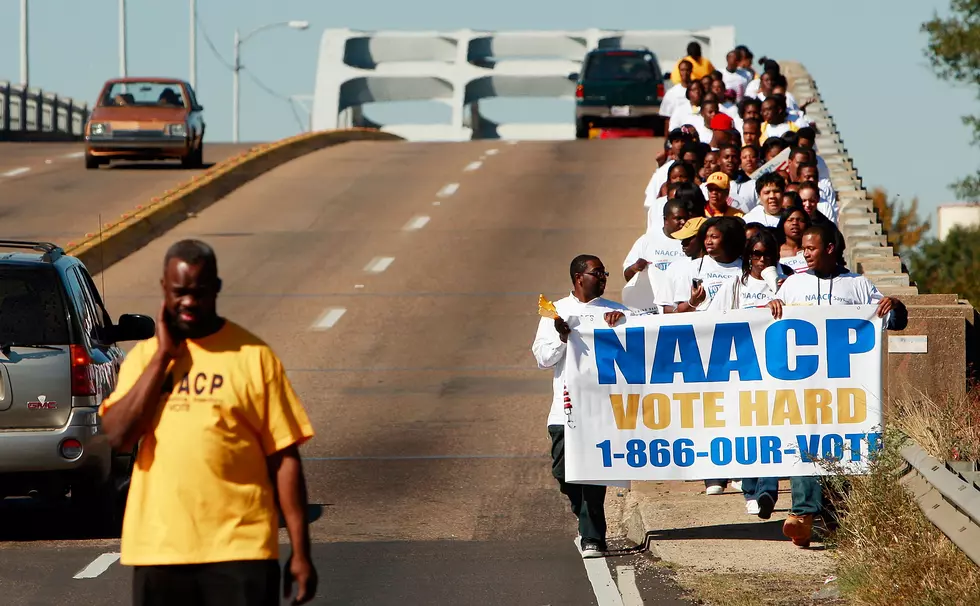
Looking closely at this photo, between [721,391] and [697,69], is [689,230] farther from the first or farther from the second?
[697,69]

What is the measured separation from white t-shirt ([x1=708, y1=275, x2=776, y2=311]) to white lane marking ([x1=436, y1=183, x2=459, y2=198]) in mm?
21814

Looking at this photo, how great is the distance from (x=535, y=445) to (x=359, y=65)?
435 feet

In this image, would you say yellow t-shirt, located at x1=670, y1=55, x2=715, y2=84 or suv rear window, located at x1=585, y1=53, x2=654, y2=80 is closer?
yellow t-shirt, located at x1=670, y1=55, x2=715, y2=84

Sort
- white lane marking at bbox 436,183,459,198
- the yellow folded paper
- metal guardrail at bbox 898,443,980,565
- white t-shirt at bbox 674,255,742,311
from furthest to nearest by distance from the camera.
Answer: white lane marking at bbox 436,183,459,198 < white t-shirt at bbox 674,255,742,311 < the yellow folded paper < metal guardrail at bbox 898,443,980,565

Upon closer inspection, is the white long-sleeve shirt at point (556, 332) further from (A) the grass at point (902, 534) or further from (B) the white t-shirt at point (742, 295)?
(A) the grass at point (902, 534)

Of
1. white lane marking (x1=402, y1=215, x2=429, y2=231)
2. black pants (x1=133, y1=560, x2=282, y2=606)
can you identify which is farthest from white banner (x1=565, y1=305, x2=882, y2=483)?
white lane marking (x1=402, y1=215, x2=429, y2=231)

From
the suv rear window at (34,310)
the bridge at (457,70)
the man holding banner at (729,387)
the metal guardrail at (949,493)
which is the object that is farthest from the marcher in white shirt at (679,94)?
the bridge at (457,70)

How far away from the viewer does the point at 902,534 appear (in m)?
8.29

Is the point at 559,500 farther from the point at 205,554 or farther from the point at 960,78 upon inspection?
the point at 960,78

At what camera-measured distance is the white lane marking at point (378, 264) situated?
24.8m

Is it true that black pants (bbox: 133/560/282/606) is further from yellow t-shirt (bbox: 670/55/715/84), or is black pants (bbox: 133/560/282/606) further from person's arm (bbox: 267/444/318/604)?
yellow t-shirt (bbox: 670/55/715/84)

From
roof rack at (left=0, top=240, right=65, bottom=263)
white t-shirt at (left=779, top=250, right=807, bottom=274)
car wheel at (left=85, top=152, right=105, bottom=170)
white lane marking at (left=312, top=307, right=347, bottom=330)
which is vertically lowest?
white lane marking at (left=312, top=307, right=347, bottom=330)

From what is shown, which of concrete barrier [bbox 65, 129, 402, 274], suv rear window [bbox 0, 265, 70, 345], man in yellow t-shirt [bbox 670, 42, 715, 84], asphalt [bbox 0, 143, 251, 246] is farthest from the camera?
man in yellow t-shirt [bbox 670, 42, 715, 84]

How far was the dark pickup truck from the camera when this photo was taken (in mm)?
42875
